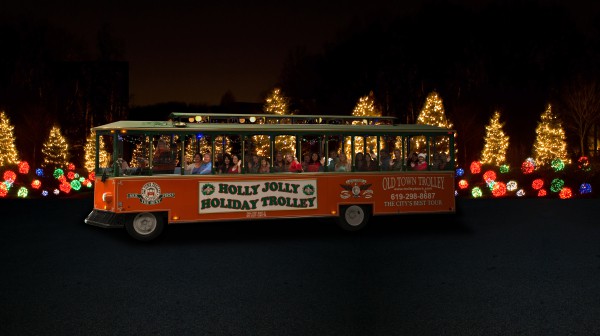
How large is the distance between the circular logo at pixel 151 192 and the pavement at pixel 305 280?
3.08ft

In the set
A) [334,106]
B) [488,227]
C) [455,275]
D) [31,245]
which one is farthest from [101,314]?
[334,106]

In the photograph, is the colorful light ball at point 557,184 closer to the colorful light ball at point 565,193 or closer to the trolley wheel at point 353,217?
the colorful light ball at point 565,193

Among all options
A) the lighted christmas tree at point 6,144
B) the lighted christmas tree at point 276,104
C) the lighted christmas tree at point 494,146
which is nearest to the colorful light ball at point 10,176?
the lighted christmas tree at point 6,144

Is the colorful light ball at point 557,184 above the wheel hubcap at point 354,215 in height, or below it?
above

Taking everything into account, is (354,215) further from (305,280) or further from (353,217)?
(305,280)

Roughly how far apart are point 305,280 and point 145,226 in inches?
215

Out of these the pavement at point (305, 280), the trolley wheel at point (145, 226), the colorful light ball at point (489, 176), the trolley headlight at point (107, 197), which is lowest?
the pavement at point (305, 280)

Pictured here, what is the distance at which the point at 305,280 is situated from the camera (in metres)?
8.91

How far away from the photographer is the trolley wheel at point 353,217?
14.6m

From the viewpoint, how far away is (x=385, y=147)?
50.2 feet

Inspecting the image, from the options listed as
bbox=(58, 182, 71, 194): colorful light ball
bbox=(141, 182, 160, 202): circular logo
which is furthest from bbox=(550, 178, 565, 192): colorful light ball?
bbox=(58, 182, 71, 194): colorful light ball

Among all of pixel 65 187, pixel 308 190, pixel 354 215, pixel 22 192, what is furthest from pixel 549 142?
pixel 22 192

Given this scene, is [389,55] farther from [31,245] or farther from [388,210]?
[31,245]

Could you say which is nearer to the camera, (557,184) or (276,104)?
(557,184)
